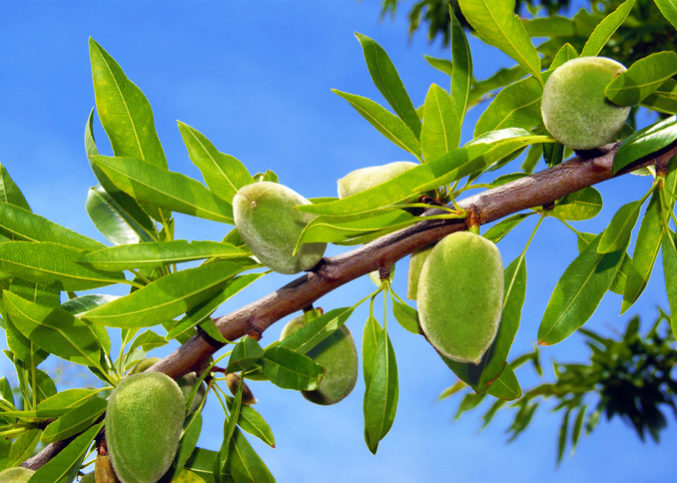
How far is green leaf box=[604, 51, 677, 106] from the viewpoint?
2.51 ft

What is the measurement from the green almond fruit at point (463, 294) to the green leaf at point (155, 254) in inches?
10.4

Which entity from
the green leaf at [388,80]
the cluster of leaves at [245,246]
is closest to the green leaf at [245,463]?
the cluster of leaves at [245,246]

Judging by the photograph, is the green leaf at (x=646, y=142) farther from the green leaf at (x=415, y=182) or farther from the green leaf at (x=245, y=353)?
Result: the green leaf at (x=245, y=353)

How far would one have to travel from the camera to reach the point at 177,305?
844 millimetres

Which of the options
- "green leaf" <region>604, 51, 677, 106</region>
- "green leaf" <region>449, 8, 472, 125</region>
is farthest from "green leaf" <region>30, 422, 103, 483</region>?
"green leaf" <region>604, 51, 677, 106</region>

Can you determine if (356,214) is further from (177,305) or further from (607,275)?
(607,275)

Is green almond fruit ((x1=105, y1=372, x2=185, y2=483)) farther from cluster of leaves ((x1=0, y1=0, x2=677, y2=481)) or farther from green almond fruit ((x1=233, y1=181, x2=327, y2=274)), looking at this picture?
green almond fruit ((x1=233, y1=181, x2=327, y2=274))

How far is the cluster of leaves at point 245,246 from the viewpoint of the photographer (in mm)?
794

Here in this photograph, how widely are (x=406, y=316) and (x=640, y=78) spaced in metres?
0.47

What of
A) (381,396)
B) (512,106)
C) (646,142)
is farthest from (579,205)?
(381,396)

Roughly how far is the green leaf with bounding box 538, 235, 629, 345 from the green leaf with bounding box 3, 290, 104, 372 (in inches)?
27.4

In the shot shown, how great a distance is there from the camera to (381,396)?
38.3 inches

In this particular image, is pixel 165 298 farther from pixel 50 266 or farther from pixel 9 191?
pixel 9 191

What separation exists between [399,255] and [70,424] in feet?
1.73
